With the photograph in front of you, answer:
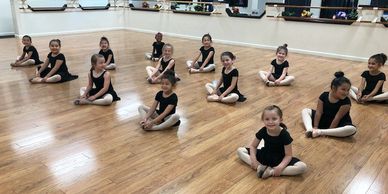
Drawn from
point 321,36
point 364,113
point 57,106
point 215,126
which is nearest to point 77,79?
point 57,106

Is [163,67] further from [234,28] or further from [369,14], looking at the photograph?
[369,14]

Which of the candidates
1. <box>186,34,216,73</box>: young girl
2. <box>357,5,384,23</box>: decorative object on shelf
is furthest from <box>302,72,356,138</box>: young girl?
<box>357,5,384,23</box>: decorative object on shelf

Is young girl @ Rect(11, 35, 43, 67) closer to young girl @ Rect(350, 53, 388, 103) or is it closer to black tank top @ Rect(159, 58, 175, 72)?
black tank top @ Rect(159, 58, 175, 72)

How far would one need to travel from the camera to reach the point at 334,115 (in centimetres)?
286

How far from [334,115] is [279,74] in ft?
5.85

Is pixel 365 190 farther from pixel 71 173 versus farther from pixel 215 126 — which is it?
pixel 71 173

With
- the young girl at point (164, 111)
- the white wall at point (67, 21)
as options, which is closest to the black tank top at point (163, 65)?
the young girl at point (164, 111)

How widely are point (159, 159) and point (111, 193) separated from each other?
0.51 metres

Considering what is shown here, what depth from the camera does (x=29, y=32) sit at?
862 centimetres

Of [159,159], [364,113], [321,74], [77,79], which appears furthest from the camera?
[321,74]

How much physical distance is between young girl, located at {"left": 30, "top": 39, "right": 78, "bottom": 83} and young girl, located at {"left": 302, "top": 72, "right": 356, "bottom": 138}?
10.5 feet

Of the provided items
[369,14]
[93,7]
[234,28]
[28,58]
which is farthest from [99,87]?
[93,7]

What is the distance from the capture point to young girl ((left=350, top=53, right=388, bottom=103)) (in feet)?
12.1

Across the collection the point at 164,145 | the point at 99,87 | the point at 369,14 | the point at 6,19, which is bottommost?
the point at 164,145
